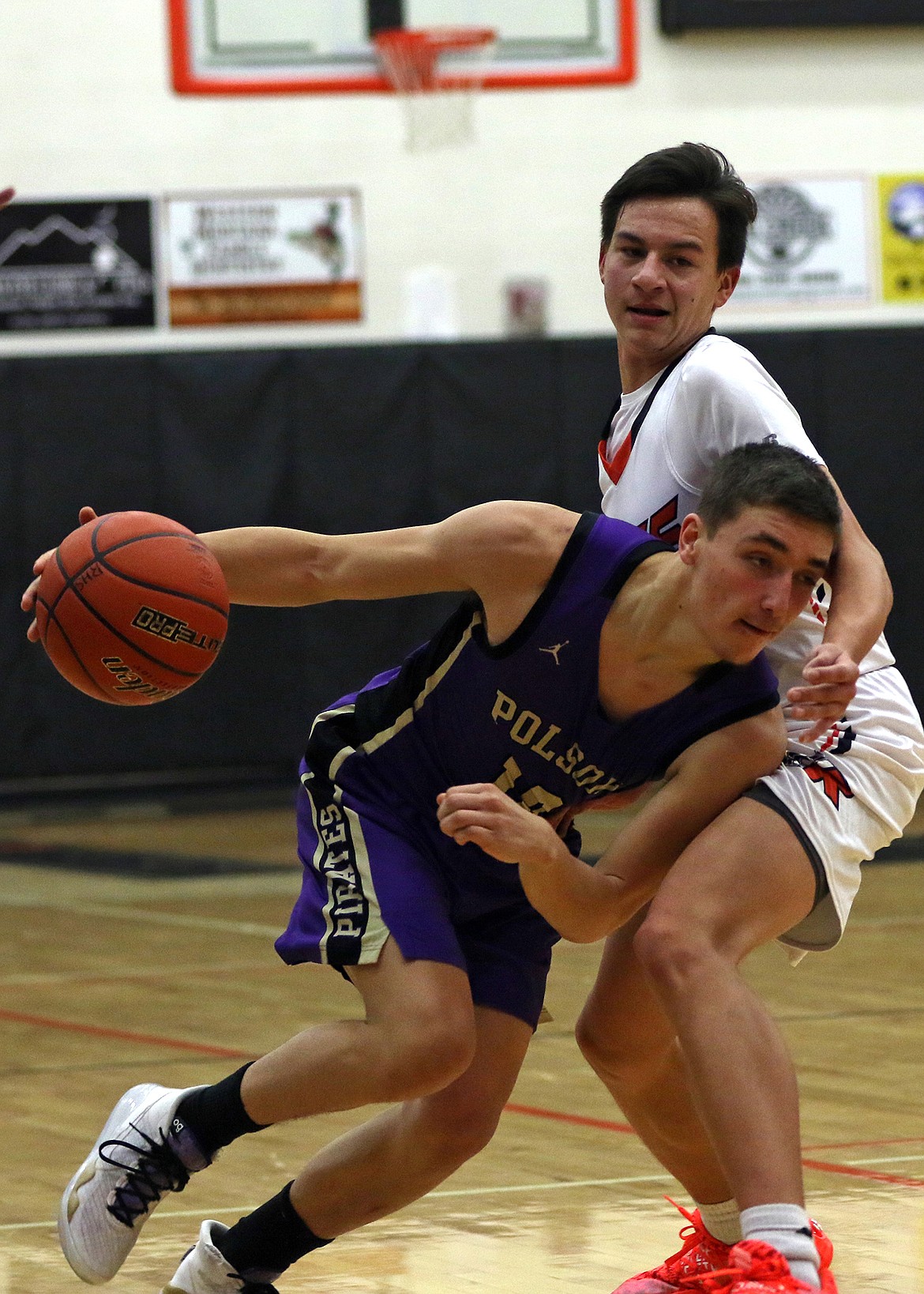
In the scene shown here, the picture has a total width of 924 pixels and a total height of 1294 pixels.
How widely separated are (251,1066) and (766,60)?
1032cm

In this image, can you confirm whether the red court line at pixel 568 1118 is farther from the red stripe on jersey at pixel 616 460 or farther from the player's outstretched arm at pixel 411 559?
the player's outstretched arm at pixel 411 559

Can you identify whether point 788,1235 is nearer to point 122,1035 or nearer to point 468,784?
point 468,784

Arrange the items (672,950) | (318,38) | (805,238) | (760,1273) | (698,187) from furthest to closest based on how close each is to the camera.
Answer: (805,238) → (318,38) → (698,187) → (672,950) → (760,1273)

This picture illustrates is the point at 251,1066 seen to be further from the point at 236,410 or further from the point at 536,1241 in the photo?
the point at 236,410

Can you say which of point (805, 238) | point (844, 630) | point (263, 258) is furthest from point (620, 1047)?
point (805, 238)

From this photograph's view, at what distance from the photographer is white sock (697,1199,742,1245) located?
326 cm

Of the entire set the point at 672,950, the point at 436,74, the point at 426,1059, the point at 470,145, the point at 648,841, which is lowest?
the point at 426,1059

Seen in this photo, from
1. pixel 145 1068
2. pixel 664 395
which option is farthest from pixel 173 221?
pixel 664 395

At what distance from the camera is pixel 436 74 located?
464 inches

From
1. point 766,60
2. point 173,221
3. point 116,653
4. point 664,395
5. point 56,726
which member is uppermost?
point 766,60

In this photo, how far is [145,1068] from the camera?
5.09 metres

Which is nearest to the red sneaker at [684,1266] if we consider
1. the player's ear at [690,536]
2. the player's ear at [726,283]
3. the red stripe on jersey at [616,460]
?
the player's ear at [690,536]

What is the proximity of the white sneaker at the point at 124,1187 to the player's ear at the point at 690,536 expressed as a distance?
1.18m

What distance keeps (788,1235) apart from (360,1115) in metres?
2.04
